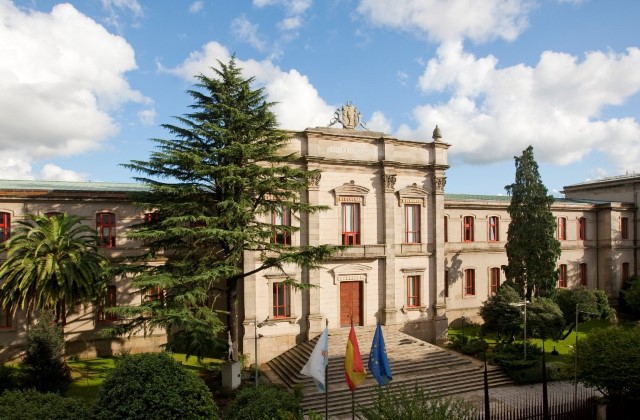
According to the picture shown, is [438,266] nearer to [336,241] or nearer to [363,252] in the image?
[363,252]

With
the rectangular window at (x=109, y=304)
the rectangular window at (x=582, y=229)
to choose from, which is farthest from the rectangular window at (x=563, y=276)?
the rectangular window at (x=109, y=304)

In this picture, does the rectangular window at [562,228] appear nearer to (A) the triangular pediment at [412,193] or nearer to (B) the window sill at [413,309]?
(A) the triangular pediment at [412,193]

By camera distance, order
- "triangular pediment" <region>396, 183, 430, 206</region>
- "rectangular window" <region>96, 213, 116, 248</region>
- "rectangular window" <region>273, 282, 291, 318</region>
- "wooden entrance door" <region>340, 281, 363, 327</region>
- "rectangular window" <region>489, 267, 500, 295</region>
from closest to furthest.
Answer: "rectangular window" <region>96, 213, 116, 248</region>, "rectangular window" <region>273, 282, 291, 318</region>, "wooden entrance door" <region>340, 281, 363, 327</region>, "triangular pediment" <region>396, 183, 430, 206</region>, "rectangular window" <region>489, 267, 500, 295</region>

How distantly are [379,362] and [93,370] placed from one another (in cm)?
1685

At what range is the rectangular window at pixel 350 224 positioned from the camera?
28094 mm

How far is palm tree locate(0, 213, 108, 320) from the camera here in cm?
2089

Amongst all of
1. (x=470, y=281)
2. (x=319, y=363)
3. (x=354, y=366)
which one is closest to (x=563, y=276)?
(x=470, y=281)

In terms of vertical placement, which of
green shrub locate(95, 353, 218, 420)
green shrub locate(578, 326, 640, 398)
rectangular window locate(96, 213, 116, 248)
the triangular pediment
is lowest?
green shrub locate(578, 326, 640, 398)

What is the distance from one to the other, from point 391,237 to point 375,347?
43.8 feet

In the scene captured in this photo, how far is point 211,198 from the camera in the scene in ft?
73.9

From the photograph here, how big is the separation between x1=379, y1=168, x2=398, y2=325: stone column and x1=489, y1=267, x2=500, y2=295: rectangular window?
40.5 feet

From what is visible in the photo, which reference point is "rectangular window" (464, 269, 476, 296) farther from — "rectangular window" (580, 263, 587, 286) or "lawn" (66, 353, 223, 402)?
"lawn" (66, 353, 223, 402)

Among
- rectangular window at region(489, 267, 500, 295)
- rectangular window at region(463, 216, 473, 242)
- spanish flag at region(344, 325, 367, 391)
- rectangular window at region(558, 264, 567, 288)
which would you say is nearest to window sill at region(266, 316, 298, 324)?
spanish flag at region(344, 325, 367, 391)

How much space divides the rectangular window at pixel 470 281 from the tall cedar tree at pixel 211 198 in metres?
18.6
